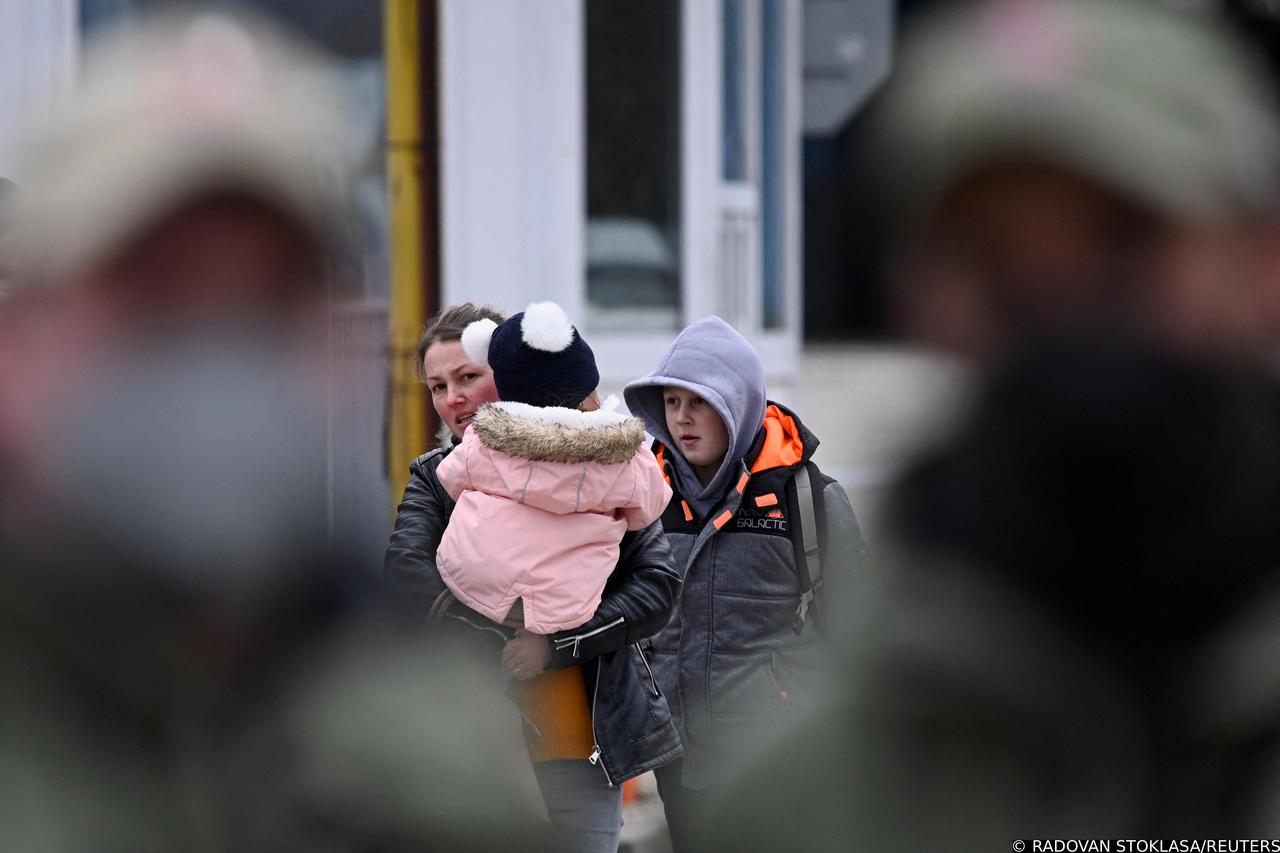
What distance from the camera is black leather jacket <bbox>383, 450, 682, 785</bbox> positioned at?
2033mm

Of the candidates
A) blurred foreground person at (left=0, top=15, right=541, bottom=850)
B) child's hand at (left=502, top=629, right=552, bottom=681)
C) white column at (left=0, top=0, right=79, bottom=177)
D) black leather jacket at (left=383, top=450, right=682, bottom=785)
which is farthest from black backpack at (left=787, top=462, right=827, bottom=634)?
white column at (left=0, top=0, right=79, bottom=177)

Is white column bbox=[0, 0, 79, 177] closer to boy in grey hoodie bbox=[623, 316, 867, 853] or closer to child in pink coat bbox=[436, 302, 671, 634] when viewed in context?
boy in grey hoodie bbox=[623, 316, 867, 853]

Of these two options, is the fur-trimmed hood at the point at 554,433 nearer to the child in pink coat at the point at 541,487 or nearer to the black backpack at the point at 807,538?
the child in pink coat at the point at 541,487

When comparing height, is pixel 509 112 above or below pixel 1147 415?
above

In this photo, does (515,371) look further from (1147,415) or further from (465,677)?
(1147,415)

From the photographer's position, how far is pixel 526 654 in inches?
77.8

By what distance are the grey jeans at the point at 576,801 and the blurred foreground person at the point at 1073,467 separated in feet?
4.54

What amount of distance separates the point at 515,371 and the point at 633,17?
342 cm

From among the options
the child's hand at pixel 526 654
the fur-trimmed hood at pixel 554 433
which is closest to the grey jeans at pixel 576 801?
the child's hand at pixel 526 654

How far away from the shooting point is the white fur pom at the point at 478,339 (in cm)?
223

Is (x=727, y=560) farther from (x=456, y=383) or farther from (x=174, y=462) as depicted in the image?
(x=174, y=462)

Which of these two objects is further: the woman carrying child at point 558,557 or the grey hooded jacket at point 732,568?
the grey hooded jacket at point 732,568

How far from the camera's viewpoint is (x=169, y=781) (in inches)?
38.3

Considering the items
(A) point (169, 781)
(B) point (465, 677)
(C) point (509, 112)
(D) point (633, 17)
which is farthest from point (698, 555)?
(D) point (633, 17)
